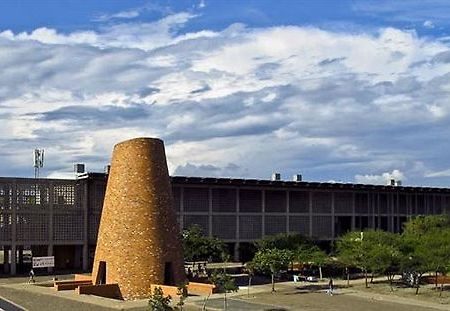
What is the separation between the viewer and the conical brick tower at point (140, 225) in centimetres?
5253

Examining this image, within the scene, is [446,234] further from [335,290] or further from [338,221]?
[338,221]

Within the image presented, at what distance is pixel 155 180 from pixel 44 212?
22.7 meters

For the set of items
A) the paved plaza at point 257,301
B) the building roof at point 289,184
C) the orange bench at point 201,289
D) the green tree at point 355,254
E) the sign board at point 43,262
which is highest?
the building roof at point 289,184

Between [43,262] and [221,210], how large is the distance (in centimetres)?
2251

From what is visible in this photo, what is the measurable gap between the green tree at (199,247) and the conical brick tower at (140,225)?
12.0 meters

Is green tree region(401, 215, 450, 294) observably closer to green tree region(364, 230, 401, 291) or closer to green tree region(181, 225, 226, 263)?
green tree region(364, 230, 401, 291)

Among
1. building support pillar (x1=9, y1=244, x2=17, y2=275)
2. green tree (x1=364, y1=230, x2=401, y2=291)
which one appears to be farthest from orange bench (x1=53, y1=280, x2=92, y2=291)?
green tree (x1=364, y1=230, x2=401, y2=291)

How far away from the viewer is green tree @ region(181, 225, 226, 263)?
66.4m

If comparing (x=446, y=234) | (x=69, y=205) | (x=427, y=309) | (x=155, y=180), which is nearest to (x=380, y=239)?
(x=446, y=234)

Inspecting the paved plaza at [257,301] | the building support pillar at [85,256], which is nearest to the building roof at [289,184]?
the building support pillar at [85,256]

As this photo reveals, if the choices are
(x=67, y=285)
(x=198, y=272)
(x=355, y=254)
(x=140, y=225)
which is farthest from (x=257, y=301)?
(x=198, y=272)

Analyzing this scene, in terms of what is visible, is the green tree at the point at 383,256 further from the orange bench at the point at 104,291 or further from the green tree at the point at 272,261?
the orange bench at the point at 104,291

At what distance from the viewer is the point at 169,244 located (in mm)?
53312

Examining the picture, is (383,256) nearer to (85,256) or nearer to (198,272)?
(198,272)
